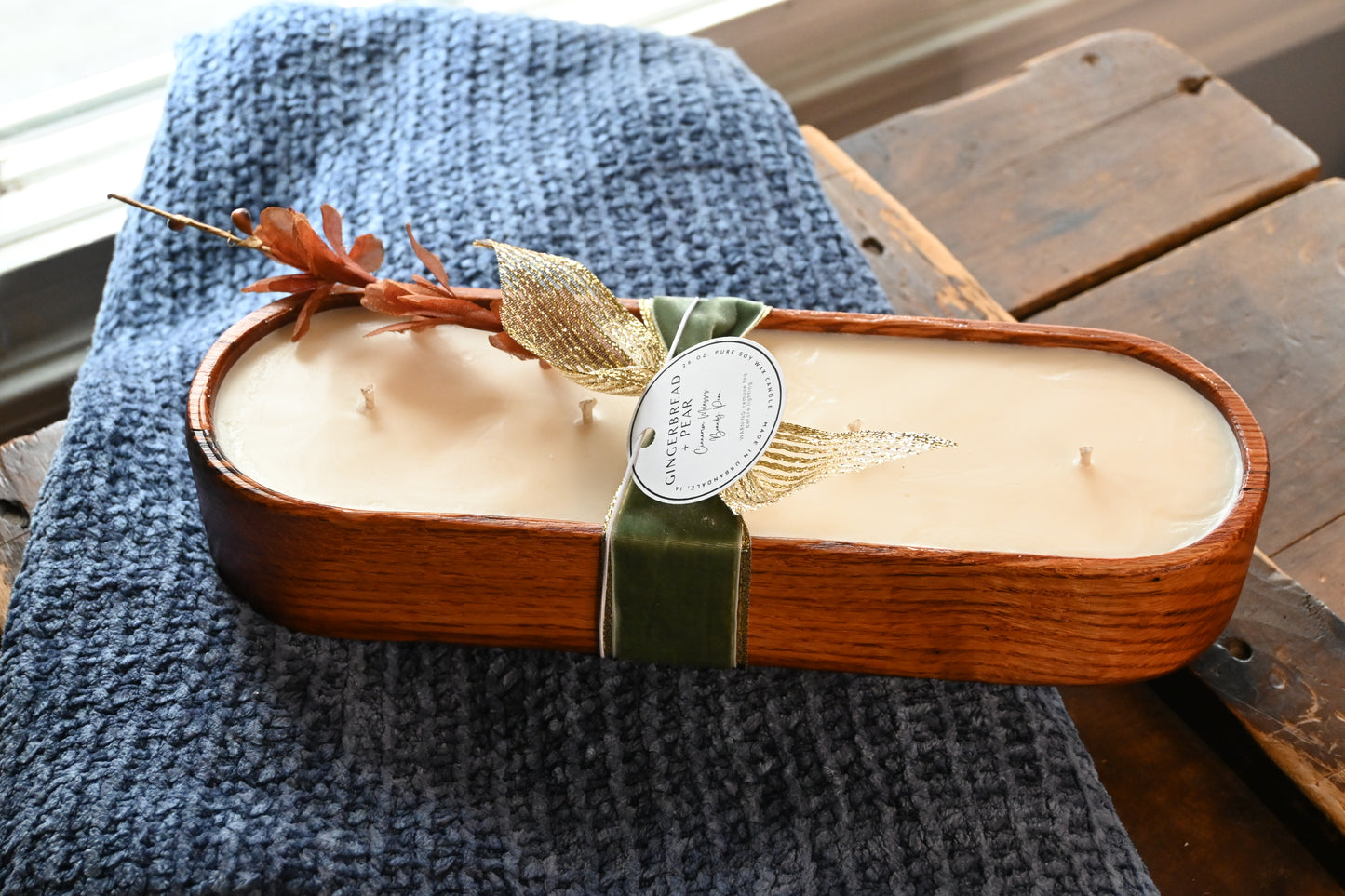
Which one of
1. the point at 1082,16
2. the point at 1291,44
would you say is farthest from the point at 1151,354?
the point at 1291,44

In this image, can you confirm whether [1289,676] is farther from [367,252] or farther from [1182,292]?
[367,252]

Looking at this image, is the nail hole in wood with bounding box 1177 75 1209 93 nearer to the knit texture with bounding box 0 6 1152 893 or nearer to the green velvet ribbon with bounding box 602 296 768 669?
the knit texture with bounding box 0 6 1152 893

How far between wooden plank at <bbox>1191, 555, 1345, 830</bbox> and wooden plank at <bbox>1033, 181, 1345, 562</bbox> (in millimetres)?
32

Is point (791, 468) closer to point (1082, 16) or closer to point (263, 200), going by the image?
point (263, 200)

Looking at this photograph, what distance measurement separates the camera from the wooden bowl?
0.40 m

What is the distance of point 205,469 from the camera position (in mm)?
423

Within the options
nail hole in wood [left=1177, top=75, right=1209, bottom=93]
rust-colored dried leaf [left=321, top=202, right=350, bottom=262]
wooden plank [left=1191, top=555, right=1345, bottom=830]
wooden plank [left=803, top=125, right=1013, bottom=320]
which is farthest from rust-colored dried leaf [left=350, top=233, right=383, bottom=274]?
nail hole in wood [left=1177, top=75, right=1209, bottom=93]

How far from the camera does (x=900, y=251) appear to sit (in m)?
0.65

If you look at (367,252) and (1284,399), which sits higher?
(367,252)

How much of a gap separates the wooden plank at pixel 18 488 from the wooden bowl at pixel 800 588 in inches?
5.1

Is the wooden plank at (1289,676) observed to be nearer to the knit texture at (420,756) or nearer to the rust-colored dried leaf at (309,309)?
the knit texture at (420,756)

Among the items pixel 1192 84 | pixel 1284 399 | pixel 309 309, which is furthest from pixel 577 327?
pixel 1192 84

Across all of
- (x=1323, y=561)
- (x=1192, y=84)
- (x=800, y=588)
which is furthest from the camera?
(x=1192, y=84)

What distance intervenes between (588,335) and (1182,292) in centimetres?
34
